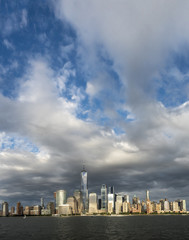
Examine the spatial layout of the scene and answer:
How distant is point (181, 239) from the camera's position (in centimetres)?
13962

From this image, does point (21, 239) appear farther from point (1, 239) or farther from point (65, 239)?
point (65, 239)

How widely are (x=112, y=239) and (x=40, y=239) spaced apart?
148ft

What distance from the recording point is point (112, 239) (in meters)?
141

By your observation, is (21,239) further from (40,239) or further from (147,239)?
(147,239)

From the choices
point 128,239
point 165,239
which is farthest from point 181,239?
point 128,239

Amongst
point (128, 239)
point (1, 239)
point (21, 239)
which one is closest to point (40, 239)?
point (21, 239)

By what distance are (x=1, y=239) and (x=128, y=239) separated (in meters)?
83.3

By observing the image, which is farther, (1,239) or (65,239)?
(1,239)

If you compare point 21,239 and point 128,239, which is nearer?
point 128,239

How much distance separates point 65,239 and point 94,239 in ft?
58.6

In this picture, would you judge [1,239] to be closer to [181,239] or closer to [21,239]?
[21,239]

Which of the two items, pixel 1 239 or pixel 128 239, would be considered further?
pixel 1 239

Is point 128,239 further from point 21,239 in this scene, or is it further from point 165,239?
point 21,239

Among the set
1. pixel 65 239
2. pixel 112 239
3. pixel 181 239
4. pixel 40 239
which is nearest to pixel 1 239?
pixel 40 239
